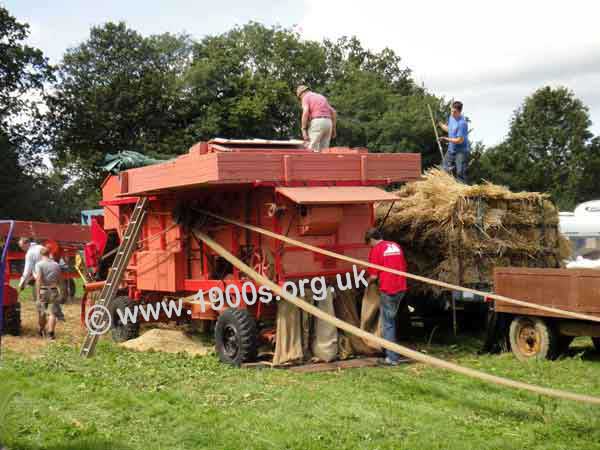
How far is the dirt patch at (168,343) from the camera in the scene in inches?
433

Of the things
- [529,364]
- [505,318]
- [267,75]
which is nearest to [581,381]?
[529,364]

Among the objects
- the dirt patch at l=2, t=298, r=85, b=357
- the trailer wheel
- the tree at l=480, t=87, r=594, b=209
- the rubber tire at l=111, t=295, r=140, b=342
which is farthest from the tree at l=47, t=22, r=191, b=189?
the trailer wheel

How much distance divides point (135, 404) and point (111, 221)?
6.68m

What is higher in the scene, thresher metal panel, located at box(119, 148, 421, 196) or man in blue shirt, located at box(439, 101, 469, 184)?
man in blue shirt, located at box(439, 101, 469, 184)

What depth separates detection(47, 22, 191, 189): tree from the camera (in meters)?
37.0

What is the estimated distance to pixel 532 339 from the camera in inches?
387

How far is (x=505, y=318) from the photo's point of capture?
10266 millimetres

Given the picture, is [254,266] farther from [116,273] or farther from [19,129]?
[19,129]

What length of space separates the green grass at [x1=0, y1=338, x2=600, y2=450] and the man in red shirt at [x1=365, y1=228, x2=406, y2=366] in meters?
0.61

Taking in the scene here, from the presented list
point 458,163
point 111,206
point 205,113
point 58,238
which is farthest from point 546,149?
point 111,206

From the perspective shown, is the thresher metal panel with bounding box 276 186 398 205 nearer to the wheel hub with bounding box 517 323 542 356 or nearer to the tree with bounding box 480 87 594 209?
the wheel hub with bounding box 517 323 542 356

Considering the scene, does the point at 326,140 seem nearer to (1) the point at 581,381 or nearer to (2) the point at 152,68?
(1) the point at 581,381

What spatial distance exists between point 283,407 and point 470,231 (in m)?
4.61

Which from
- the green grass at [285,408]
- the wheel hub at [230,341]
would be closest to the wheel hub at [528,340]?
the green grass at [285,408]
